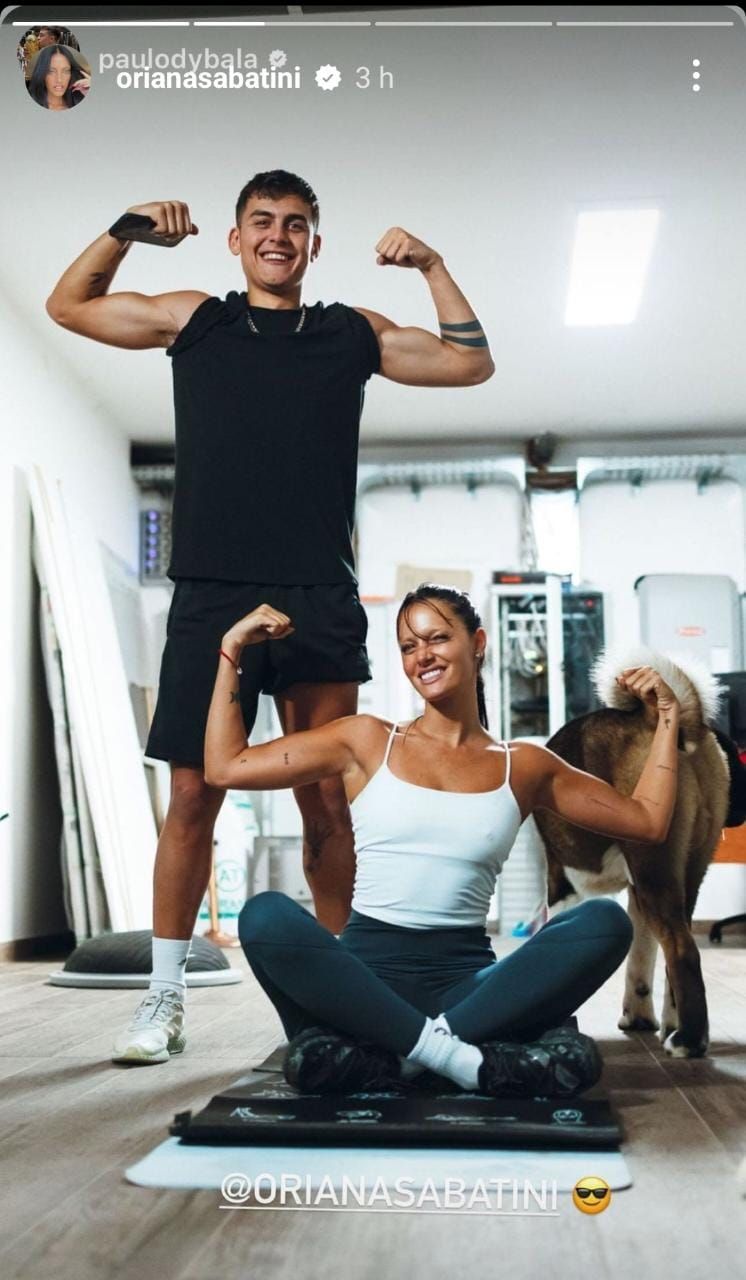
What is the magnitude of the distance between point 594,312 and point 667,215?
0.76 meters

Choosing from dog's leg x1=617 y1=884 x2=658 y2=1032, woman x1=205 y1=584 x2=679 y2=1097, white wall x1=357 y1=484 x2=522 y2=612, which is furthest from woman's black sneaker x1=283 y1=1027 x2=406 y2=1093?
white wall x1=357 y1=484 x2=522 y2=612

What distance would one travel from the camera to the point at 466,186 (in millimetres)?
3867

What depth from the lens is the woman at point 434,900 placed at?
4.70 ft

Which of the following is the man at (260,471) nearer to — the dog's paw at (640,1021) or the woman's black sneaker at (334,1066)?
the woman's black sneaker at (334,1066)

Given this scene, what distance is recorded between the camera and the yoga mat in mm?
1059

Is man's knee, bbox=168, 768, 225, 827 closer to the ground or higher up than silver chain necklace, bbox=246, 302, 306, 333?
closer to the ground

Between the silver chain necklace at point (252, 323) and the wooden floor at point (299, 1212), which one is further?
the silver chain necklace at point (252, 323)

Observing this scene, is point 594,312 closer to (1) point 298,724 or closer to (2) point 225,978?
(2) point 225,978

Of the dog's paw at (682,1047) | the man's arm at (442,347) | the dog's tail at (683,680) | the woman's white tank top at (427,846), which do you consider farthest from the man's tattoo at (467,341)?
the dog's paw at (682,1047)

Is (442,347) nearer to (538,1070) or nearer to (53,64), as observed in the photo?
(53,64)

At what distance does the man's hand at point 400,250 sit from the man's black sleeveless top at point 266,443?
186mm

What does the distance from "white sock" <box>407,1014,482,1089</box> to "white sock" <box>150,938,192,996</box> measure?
A: 1.92 ft

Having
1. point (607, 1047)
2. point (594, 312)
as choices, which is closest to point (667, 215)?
point (594, 312)

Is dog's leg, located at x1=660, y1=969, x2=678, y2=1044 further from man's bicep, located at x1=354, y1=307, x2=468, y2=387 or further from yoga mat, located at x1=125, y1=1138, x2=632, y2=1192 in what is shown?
man's bicep, located at x1=354, y1=307, x2=468, y2=387
